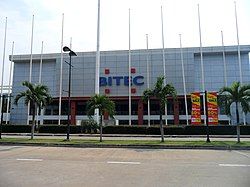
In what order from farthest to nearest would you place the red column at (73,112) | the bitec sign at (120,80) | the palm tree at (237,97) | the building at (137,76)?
the bitec sign at (120,80)
the red column at (73,112)
the building at (137,76)
the palm tree at (237,97)

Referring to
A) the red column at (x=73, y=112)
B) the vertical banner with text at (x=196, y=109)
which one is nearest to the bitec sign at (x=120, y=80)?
the red column at (x=73, y=112)

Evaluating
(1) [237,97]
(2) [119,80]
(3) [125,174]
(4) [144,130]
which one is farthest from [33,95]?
(2) [119,80]

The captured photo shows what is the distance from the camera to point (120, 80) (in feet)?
180

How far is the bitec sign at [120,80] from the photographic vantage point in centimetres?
5409

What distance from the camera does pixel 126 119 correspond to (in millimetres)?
53219

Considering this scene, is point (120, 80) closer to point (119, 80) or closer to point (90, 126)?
point (119, 80)

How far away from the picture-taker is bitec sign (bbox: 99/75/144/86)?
54094mm

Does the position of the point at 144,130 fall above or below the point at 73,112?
below

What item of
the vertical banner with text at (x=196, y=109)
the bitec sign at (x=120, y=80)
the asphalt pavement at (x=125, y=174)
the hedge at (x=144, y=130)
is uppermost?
the bitec sign at (x=120, y=80)

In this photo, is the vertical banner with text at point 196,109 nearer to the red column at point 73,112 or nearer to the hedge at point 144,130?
the hedge at point 144,130

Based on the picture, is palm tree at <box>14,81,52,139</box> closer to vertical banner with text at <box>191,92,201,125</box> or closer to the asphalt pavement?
the asphalt pavement

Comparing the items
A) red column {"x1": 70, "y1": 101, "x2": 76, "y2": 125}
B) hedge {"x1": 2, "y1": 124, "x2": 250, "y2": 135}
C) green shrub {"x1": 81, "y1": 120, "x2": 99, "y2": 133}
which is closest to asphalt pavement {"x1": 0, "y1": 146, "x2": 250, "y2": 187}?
hedge {"x1": 2, "y1": 124, "x2": 250, "y2": 135}

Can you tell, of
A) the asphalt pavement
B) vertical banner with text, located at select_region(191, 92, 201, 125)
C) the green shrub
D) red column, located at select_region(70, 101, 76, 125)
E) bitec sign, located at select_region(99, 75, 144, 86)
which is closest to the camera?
the asphalt pavement

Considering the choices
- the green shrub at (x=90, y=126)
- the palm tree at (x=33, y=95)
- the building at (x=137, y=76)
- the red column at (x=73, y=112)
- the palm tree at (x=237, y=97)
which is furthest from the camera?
the red column at (x=73, y=112)
